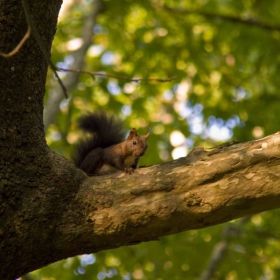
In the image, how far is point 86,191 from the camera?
261 centimetres

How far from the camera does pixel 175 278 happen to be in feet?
18.2

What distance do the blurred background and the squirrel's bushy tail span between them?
873mm

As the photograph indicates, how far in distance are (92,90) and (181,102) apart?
12.1 ft

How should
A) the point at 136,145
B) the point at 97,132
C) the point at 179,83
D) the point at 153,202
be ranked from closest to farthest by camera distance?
1. the point at 153,202
2. the point at 97,132
3. the point at 136,145
4. the point at 179,83

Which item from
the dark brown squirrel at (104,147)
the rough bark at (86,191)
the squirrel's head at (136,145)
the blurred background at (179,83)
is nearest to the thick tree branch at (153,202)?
the rough bark at (86,191)

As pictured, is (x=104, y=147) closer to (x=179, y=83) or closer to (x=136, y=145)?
(x=136, y=145)

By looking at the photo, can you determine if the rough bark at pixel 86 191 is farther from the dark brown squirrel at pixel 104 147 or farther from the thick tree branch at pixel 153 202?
the dark brown squirrel at pixel 104 147

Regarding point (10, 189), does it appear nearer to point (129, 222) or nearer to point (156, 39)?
point (129, 222)

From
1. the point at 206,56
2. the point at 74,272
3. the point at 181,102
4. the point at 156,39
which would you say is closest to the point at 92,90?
the point at 156,39

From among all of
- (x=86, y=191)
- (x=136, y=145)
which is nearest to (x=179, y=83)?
(x=136, y=145)

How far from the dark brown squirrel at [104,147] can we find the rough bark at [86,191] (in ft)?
4.49

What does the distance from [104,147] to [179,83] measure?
9.13ft

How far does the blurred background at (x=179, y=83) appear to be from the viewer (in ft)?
18.7

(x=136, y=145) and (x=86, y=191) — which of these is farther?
(x=136, y=145)
